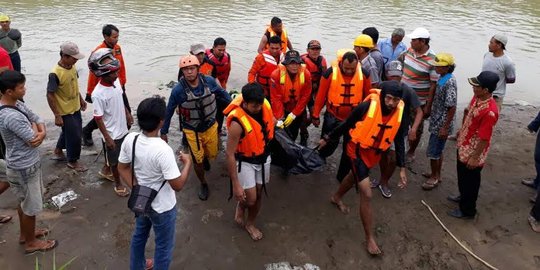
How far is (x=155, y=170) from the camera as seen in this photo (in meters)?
3.05

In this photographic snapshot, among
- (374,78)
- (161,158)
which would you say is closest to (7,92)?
(161,158)

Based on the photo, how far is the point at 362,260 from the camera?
409 cm

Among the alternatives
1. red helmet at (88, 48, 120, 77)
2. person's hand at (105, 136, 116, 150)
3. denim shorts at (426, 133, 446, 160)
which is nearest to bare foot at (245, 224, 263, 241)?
person's hand at (105, 136, 116, 150)

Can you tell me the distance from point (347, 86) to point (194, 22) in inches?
517

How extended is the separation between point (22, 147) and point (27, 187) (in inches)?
15.4

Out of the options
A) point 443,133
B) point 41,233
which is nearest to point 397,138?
point 443,133

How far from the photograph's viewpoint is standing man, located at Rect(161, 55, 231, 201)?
14.9 ft

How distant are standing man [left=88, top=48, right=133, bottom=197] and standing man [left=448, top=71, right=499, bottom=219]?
3.89m

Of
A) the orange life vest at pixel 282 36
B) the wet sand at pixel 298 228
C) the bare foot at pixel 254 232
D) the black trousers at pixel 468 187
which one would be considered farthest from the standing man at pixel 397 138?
the orange life vest at pixel 282 36

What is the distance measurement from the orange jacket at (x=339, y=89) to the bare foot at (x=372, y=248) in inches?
67.0

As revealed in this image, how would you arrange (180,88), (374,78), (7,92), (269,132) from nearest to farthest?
(7,92) → (269,132) → (180,88) → (374,78)

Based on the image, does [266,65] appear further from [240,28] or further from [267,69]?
[240,28]

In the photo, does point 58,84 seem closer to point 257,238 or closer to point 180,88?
point 180,88

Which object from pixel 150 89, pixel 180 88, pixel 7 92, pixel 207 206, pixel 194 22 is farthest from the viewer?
pixel 194 22
